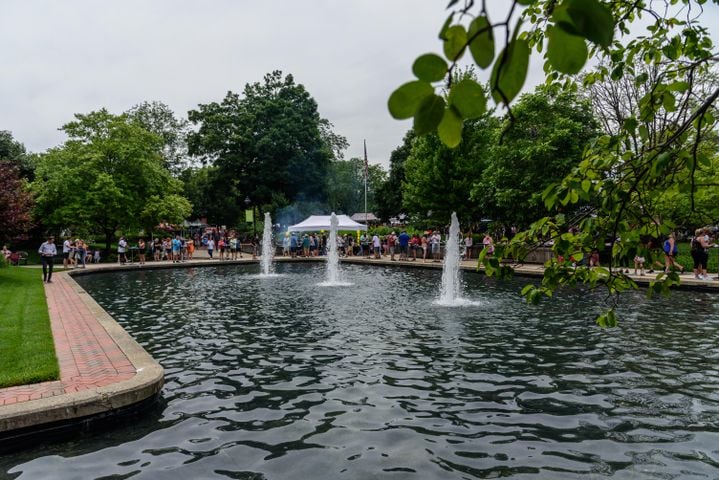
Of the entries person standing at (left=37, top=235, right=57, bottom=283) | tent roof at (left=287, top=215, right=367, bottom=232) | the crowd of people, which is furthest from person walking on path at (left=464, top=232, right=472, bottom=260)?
person standing at (left=37, top=235, right=57, bottom=283)

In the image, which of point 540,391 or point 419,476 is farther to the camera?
→ point 540,391

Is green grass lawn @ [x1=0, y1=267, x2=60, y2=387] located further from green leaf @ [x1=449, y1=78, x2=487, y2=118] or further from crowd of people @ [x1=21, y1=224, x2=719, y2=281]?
crowd of people @ [x1=21, y1=224, x2=719, y2=281]

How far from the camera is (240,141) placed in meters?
52.2

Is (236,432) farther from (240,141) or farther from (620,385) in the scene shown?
(240,141)

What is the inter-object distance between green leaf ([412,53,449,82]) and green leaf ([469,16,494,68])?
0.24 ft

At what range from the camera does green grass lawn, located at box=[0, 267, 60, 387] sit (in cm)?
662

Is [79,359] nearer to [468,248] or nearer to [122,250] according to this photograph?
[122,250]

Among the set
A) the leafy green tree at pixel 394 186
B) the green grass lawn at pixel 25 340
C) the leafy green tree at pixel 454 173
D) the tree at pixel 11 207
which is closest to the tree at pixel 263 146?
the leafy green tree at pixel 394 186

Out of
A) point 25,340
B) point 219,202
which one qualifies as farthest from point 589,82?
point 219,202

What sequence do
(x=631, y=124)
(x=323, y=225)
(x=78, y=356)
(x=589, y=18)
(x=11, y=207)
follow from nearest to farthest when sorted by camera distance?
(x=589, y=18) < (x=631, y=124) < (x=78, y=356) < (x=11, y=207) < (x=323, y=225)

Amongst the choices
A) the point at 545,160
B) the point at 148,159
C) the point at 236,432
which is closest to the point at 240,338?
the point at 236,432

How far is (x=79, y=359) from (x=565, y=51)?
817 cm

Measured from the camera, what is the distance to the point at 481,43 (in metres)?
1.14

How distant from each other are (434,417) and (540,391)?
1.73 meters
